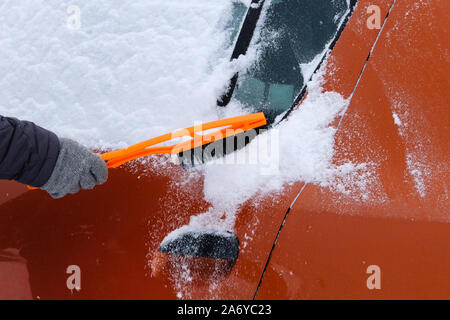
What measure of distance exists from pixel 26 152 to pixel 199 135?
0.64 meters

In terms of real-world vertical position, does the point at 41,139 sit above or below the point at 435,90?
below

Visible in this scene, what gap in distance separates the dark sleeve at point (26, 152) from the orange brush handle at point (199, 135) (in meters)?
0.26

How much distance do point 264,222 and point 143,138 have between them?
583mm

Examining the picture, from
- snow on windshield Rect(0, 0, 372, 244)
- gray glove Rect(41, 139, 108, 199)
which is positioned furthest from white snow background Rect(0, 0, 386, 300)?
gray glove Rect(41, 139, 108, 199)

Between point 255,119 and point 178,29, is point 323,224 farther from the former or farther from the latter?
point 178,29

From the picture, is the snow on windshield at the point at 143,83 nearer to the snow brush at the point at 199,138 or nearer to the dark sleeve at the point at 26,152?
the snow brush at the point at 199,138

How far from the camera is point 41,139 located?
1277 millimetres

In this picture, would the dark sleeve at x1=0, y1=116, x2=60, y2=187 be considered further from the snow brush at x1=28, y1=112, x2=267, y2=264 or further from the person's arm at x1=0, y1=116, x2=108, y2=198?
the snow brush at x1=28, y1=112, x2=267, y2=264

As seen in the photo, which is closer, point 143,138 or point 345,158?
point 345,158

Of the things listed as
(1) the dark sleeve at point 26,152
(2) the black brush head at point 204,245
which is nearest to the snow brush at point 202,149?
(2) the black brush head at point 204,245

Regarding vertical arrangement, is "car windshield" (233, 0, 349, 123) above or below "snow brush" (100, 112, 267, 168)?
above

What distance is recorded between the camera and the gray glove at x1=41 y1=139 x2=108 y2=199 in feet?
4.30
